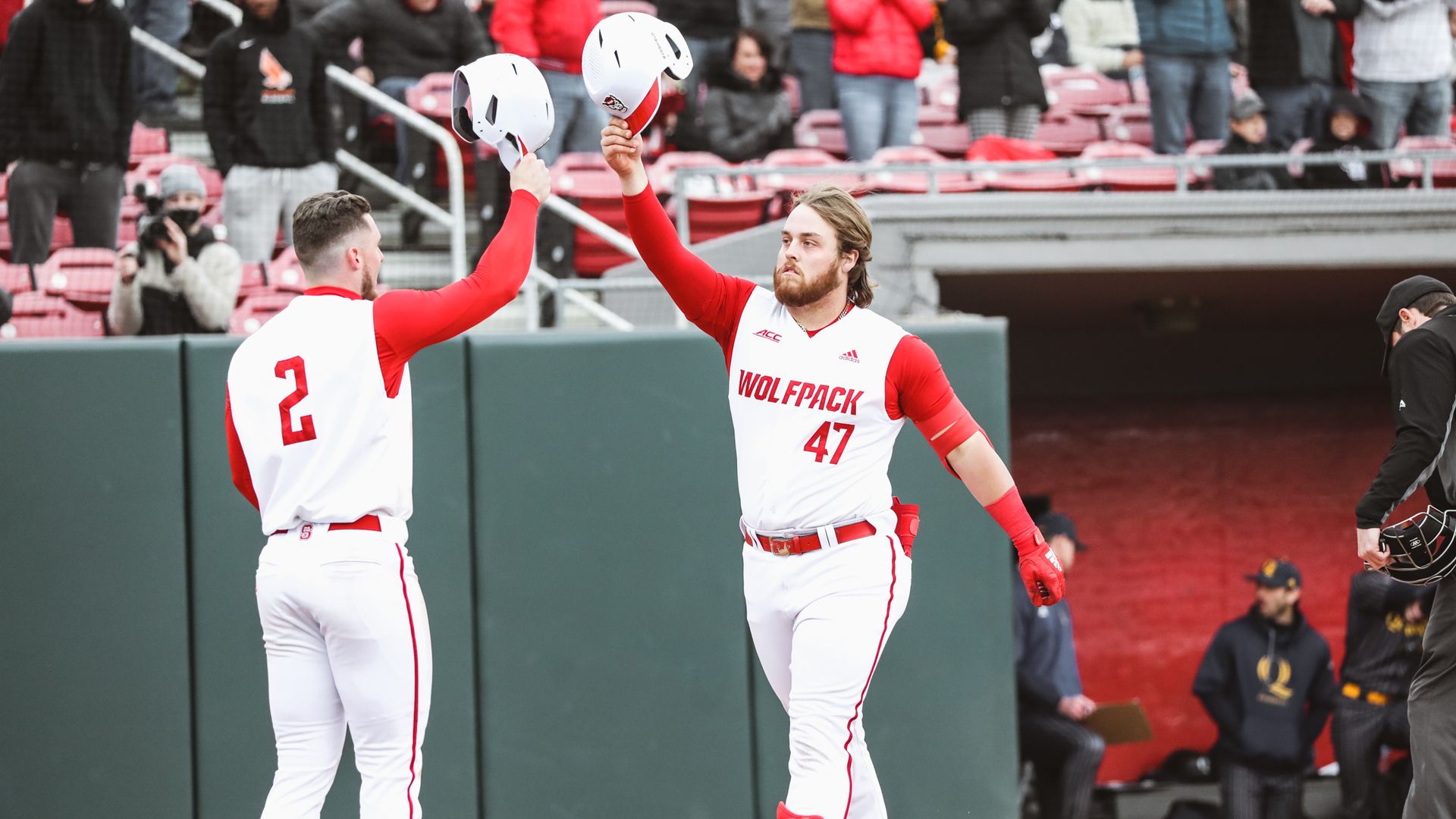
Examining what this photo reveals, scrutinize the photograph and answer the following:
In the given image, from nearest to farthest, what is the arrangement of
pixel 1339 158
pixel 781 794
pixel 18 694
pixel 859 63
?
pixel 18 694 → pixel 781 794 → pixel 1339 158 → pixel 859 63

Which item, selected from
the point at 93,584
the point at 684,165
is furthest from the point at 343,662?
the point at 684,165

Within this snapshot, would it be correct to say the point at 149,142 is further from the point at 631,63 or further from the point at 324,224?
the point at 631,63

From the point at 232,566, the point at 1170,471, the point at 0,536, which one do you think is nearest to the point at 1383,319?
the point at 232,566

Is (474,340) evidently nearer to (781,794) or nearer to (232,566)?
(232,566)

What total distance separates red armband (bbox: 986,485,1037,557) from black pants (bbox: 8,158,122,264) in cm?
484

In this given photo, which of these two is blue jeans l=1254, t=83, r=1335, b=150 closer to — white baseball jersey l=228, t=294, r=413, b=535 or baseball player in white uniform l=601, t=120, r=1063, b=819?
baseball player in white uniform l=601, t=120, r=1063, b=819

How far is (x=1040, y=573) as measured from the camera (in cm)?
377

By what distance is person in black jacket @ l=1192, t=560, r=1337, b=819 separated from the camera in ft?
25.4

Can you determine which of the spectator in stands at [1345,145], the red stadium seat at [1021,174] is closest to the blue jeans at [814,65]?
the red stadium seat at [1021,174]

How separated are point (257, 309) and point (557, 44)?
2.37m

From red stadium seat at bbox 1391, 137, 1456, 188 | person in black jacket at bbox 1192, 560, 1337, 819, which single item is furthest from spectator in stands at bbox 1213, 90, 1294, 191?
person in black jacket at bbox 1192, 560, 1337, 819

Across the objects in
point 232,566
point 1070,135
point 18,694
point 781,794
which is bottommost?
A: point 781,794

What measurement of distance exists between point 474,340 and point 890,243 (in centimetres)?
248

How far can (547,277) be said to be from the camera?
6527 millimetres
